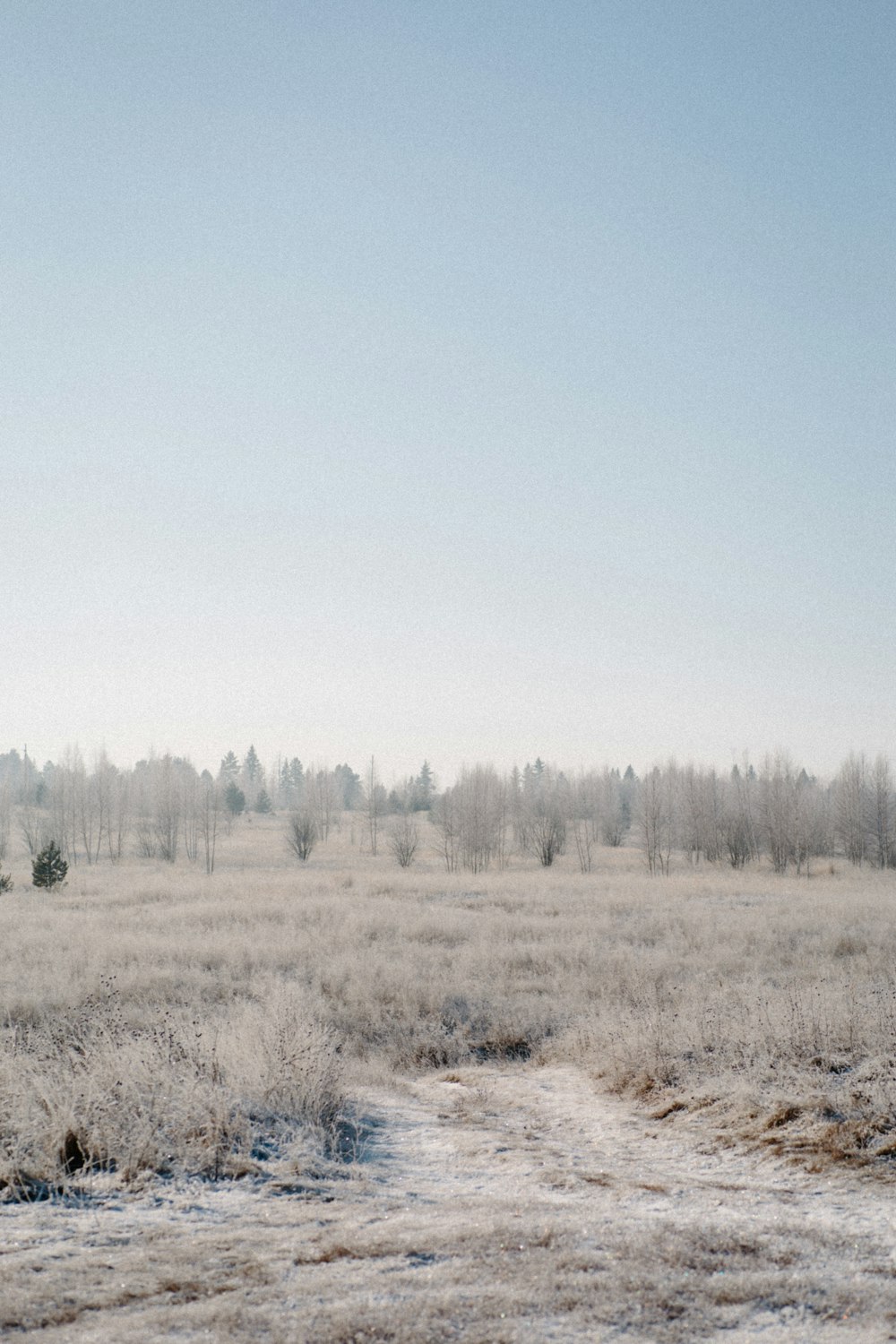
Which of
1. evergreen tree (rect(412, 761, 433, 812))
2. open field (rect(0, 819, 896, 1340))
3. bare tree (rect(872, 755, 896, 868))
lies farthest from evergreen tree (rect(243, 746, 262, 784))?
open field (rect(0, 819, 896, 1340))

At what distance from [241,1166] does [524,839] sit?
183 feet

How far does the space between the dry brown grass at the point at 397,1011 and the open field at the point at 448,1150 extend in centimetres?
4

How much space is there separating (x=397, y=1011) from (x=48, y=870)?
70.8 ft

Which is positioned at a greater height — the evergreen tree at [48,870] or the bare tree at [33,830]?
the evergreen tree at [48,870]

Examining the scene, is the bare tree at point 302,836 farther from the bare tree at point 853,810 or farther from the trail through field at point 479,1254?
the trail through field at point 479,1254

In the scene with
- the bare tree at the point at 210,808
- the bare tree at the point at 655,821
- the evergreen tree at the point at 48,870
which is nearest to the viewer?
the evergreen tree at the point at 48,870

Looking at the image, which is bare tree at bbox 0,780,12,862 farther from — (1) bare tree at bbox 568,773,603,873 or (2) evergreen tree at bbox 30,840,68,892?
(1) bare tree at bbox 568,773,603,873

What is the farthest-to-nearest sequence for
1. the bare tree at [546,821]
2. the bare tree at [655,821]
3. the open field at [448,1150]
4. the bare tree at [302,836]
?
the bare tree at [546,821]
the bare tree at [302,836]
the bare tree at [655,821]
the open field at [448,1150]

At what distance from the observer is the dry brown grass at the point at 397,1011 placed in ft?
19.4

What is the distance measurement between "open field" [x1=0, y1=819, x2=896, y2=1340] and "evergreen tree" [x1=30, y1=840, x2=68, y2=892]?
1543 centimetres

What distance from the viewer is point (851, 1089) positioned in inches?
264

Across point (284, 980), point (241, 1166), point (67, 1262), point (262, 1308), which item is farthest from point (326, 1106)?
point (284, 980)

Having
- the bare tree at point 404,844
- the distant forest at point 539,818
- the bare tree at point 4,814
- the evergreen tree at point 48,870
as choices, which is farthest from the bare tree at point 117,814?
the evergreen tree at point 48,870

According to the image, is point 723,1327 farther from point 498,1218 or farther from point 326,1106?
point 326,1106
